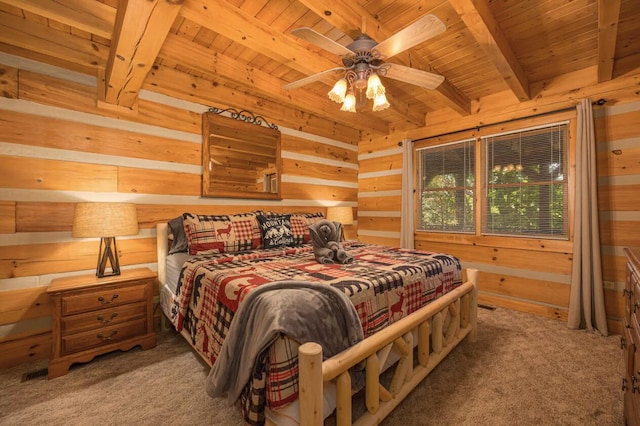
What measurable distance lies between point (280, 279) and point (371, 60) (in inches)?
60.5

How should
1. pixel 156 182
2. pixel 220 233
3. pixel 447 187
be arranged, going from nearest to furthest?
pixel 220 233 → pixel 156 182 → pixel 447 187

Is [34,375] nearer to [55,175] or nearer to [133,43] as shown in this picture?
[55,175]

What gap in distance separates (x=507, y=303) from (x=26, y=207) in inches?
177

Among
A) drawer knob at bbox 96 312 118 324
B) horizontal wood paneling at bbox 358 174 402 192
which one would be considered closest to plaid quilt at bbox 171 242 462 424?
drawer knob at bbox 96 312 118 324

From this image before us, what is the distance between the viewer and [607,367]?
1.89 metres

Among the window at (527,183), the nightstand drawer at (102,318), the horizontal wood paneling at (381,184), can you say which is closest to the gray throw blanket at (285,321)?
the nightstand drawer at (102,318)

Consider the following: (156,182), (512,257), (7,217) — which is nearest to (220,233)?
(156,182)

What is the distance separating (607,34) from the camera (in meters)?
1.87

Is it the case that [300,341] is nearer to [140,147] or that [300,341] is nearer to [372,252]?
[372,252]

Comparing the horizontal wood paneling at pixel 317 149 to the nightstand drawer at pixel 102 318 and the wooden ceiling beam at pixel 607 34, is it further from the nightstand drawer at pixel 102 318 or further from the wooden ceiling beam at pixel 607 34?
the wooden ceiling beam at pixel 607 34

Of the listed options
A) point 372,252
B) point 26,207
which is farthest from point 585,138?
point 26,207

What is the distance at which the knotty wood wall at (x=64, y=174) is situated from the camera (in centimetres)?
197

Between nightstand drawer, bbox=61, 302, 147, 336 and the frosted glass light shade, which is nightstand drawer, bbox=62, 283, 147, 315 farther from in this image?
the frosted glass light shade

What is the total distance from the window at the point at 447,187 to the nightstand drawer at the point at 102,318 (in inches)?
134
